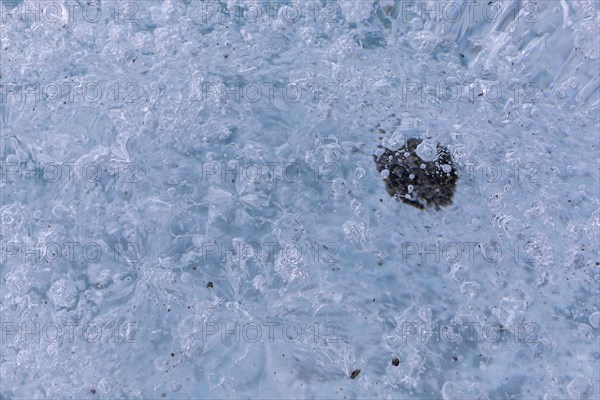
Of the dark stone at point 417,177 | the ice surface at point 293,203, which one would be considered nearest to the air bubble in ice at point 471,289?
the ice surface at point 293,203

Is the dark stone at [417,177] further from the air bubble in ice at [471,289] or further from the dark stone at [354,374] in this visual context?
the dark stone at [354,374]

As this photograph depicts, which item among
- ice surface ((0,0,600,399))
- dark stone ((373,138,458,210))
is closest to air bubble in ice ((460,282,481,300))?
ice surface ((0,0,600,399))

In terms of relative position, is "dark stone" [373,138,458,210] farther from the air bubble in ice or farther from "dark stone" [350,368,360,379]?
"dark stone" [350,368,360,379]

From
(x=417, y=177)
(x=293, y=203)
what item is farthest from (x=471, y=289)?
(x=293, y=203)

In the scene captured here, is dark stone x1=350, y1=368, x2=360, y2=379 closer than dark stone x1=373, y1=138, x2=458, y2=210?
Yes

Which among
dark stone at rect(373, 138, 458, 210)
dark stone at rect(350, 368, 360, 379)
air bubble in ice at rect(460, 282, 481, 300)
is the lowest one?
dark stone at rect(350, 368, 360, 379)
